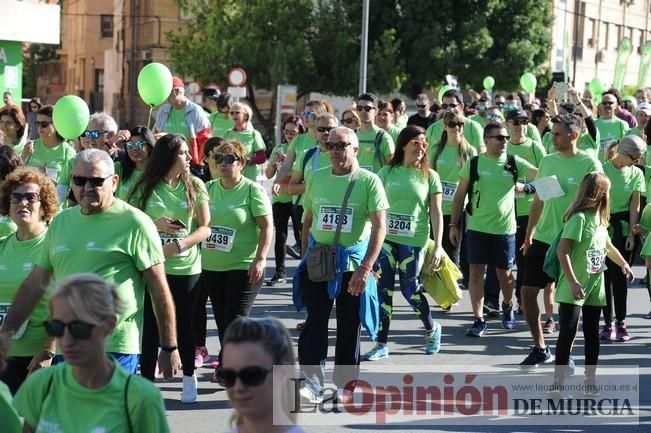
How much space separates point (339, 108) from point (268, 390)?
4351 cm

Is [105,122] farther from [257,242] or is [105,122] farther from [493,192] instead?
[493,192]

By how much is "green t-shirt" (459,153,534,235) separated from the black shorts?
1.38m

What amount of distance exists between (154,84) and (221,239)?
12.5 ft

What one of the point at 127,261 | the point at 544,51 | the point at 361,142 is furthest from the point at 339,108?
the point at 127,261

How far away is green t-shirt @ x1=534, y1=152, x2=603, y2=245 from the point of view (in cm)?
927

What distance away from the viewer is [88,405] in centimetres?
408

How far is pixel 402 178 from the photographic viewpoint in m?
9.81

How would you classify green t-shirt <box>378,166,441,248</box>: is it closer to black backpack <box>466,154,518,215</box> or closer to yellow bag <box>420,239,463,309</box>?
yellow bag <box>420,239,463,309</box>

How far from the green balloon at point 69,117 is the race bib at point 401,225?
283 centimetres

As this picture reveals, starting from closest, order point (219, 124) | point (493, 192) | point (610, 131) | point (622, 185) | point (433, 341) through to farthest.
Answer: point (433, 341), point (493, 192), point (622, 185), point (219, 124), point (610, 131)

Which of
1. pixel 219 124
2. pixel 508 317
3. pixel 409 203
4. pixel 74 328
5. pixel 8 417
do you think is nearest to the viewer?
pixel 74 328

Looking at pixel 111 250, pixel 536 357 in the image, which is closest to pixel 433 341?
pixel 536 357

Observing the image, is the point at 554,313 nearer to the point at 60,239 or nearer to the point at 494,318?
the point at 494,318

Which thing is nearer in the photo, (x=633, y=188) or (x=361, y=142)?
(x=633, y=188)
